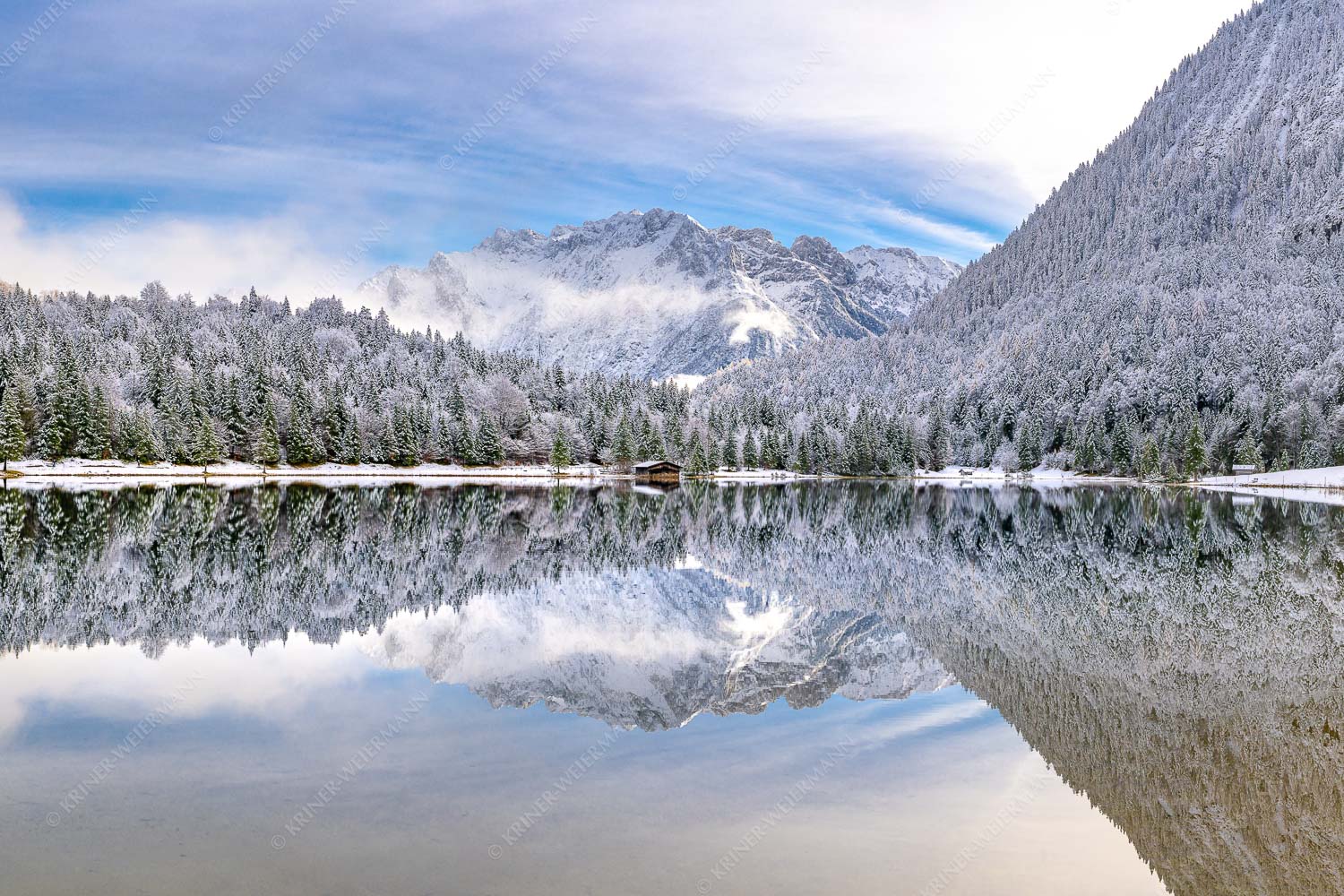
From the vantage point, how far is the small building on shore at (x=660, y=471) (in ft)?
433

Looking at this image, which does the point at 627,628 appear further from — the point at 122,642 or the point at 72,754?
the point at 72,754

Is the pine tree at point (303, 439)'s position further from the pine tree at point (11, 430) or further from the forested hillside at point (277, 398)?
the pine tree at point (11, 430)

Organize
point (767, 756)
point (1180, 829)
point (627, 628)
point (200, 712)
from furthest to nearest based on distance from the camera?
1. point (627, 628)
2. point (200, 712)
3. point (767, 756)
4. point (1180, 829)

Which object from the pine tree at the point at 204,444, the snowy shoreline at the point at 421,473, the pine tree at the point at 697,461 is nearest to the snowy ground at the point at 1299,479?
the snowy shoreline at the point at 421,473

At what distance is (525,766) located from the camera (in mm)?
12461

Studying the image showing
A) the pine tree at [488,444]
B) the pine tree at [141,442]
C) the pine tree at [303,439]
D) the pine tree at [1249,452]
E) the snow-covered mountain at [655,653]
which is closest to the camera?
the snow-covered mountain at [655,653]

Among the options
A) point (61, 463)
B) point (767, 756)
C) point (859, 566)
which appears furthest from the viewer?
point (61, 463)

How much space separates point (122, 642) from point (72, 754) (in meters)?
7.13

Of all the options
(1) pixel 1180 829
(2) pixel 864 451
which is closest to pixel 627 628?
(1) pixel 1180 829

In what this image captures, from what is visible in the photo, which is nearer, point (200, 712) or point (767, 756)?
point (767, 756)

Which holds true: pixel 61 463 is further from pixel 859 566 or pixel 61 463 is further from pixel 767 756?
pixel 767 756
